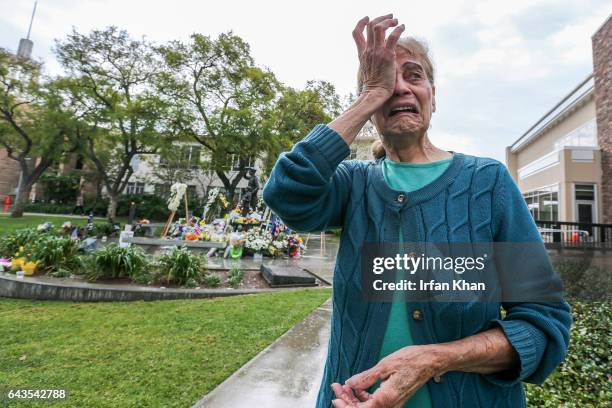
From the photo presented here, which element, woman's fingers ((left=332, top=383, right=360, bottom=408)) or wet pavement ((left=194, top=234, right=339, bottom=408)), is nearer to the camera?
woman's fingers ((left=332, top=383, right=360, bottom=408))

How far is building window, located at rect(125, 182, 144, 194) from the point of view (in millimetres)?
38719

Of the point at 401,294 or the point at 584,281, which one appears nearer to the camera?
the point at 401,294

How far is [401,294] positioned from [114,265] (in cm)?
680

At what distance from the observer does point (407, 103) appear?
1.08m

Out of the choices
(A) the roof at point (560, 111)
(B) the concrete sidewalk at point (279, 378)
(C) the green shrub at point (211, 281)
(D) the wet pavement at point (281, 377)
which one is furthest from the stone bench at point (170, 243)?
(A) the roof at point (560, 111)

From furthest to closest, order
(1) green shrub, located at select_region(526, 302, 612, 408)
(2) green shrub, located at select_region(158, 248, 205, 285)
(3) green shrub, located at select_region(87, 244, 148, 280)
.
A: (2) green shrub, located at select_region(158, 248, 205, 285), (3) green shrub, located at select_region(87, 244, 148, 280), (1) green shrub, located at select_region(526, 302, 612, 408)

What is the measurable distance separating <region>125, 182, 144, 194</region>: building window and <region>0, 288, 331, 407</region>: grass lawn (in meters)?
36.9

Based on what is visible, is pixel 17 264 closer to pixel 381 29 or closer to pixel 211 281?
pixel 211 281

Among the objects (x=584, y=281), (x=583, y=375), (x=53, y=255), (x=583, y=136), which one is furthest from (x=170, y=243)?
(x=583, y=136)

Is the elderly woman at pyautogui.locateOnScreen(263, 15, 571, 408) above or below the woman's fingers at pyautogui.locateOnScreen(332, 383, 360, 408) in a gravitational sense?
above

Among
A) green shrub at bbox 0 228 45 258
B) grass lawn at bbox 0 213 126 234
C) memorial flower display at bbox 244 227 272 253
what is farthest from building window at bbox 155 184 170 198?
green shrub at bbox 0 228 45 258

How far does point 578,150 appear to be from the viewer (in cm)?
1603

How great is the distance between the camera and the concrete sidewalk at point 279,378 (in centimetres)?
246

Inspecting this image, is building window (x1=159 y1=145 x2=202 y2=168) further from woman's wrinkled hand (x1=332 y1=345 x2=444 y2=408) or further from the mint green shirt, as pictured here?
woman's wrinkled hand (x1=332 y1=345 x2=444 y2=408)
